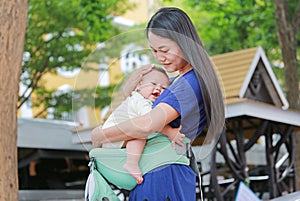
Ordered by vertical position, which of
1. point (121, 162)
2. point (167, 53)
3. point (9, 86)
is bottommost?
point (121, 162)

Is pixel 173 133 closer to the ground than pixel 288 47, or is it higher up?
closer to the ground

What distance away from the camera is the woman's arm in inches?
120

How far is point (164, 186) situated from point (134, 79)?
1.66 feet

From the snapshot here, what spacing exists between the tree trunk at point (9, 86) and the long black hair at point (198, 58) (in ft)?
8.99

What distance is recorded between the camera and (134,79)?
10.7 ft

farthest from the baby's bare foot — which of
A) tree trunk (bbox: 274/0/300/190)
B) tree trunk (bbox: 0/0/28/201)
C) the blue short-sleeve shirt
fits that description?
tree trunk (bbox: 274/0/300/190)

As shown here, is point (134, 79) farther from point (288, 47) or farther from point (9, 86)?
point (288, 47)

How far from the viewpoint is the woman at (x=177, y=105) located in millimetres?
3066

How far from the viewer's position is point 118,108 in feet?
10.5

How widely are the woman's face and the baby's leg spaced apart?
0.38 metres

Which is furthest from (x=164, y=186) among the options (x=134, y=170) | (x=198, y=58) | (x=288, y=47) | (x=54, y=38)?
(x=54, y=38)

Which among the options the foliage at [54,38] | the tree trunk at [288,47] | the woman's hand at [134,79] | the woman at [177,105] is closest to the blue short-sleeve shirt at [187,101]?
the woman at [177,105]

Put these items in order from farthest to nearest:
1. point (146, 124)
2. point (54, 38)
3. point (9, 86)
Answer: point (54, 38) < point (9, 86) < point (146, 124)

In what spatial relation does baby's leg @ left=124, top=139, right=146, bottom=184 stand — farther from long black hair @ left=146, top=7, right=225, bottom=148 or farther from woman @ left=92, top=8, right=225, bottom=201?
long black hair @ left=146, top=7, right=225, bottom=148
